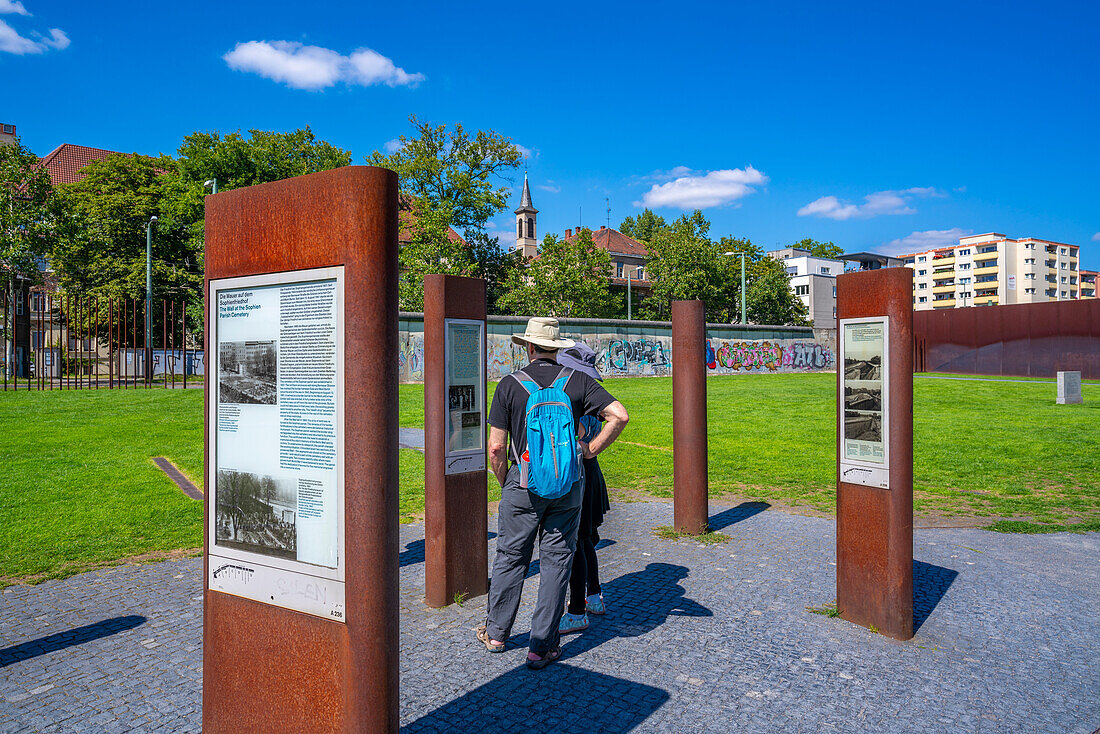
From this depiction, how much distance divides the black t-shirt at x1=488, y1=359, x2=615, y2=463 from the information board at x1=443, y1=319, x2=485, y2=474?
3.70 feet

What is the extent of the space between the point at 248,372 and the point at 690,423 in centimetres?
515

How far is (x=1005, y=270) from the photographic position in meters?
119

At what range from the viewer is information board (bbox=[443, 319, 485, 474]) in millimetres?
5223

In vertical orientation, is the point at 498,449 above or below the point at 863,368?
below

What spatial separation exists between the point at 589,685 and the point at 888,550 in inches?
85.3

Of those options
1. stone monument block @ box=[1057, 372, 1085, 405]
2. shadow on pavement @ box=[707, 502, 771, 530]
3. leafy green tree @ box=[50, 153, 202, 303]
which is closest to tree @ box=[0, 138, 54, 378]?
leafy green tree @ box=[50, 153, 202, 303]

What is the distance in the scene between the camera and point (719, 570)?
5996mm

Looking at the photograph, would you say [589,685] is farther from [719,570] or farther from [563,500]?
[719,570]

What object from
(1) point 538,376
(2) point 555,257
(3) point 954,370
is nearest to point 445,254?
(2) point 555,257

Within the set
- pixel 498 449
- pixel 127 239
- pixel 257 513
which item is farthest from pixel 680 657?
pixel 127 239

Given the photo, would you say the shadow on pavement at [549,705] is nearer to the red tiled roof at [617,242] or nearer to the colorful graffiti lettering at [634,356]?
the colorful graffiti lettering at [634,356]

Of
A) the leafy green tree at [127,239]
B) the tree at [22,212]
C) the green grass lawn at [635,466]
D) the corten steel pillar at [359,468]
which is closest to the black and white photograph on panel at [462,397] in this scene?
the corten steel pillar at [359,468]

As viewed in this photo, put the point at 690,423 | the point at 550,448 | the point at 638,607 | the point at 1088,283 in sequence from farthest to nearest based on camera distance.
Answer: the point at 1088,283, the point at 690,423, the point at 638,607, the point at 550,448

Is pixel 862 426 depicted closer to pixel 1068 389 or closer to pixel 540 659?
pixel 540 659
